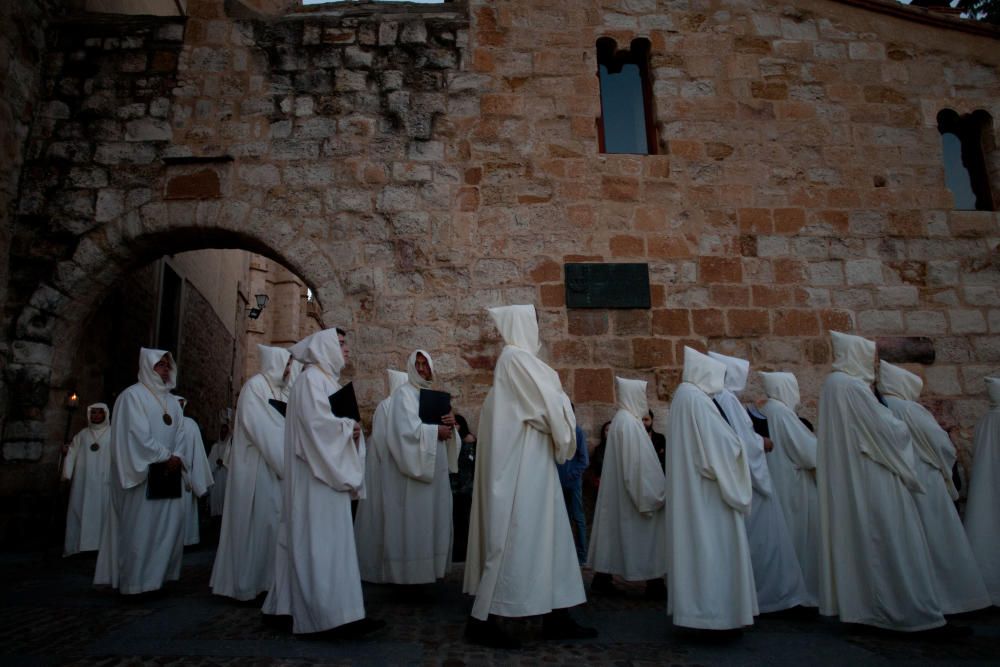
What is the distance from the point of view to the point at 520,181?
316 inches

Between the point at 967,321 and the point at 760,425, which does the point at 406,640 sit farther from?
the point at 967,321

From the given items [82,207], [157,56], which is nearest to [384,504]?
[82,207]

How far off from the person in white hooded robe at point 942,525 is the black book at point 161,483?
552 cm

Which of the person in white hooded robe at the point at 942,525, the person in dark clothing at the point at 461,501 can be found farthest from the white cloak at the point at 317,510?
the person in white hooded robe at the point at 942,525

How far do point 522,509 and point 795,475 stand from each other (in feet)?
9.93

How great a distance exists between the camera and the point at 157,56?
8.30m

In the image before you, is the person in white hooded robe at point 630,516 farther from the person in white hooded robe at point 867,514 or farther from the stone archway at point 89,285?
the stone archway at point 89,285

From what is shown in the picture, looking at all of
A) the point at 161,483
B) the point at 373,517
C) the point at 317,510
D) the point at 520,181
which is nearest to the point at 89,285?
the point at 161,483

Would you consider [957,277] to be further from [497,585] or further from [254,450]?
[254,450]

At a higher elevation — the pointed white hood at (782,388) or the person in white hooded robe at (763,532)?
the pointed white hood at (782,388)

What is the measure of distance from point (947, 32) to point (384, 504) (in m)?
9.27

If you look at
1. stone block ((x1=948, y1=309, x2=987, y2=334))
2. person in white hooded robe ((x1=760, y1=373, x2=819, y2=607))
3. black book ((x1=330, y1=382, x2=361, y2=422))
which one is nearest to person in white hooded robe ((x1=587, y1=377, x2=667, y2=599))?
person in white hooded robe ((x1=760, y1=373, x2=819, y2=607))

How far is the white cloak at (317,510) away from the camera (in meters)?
3.97

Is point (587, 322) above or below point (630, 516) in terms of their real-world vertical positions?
above
